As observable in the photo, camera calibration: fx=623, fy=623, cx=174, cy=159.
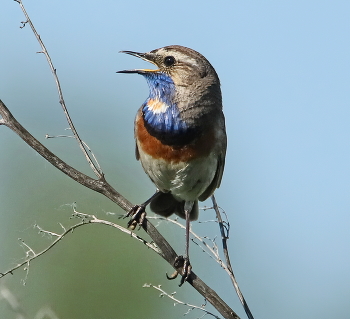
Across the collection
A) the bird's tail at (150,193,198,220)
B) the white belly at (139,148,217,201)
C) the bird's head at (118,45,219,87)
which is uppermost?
the bird's head at (118,45,219,87)

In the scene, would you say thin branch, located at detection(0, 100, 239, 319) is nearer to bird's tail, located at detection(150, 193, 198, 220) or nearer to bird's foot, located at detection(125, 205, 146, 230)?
bird's foot, located at detection(125, 205, 146, 230)

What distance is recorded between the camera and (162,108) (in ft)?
15.6

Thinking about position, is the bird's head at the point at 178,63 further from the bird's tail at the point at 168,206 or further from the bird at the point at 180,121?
the bird's tail at the point at 168,206

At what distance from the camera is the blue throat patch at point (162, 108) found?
4.71 m

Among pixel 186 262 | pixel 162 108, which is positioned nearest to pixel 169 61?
pixel 162 108

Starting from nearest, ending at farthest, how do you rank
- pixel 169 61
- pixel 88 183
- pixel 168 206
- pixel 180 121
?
pixel 88 183
pixel 180 121
pixel 169 61
pixel 168 206

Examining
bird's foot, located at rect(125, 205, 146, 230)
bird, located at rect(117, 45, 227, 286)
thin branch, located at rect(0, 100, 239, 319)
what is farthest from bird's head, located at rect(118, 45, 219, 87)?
thin branch, located at rect(0, 100, 239, 319)

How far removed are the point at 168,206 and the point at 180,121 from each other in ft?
3.76

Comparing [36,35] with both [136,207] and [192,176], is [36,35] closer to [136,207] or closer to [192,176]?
[136,207]

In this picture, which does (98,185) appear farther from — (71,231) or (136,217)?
(136,217)

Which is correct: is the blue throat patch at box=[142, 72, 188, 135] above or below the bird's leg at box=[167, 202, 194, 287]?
above

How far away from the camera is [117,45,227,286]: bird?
4727mm

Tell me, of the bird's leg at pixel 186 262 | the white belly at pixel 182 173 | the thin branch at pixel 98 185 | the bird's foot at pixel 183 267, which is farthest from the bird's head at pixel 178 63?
the thin branch at pixel 98 185

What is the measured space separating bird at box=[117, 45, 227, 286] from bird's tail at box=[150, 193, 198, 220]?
52cm
